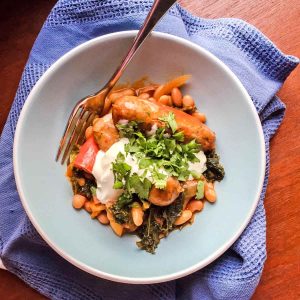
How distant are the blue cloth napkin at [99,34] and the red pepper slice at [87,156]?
0.31 meters

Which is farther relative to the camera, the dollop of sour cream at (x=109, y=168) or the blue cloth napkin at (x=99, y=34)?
the blue cloth napkin at (x=99, y=34)

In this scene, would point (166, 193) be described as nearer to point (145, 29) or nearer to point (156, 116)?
point (156, 116)

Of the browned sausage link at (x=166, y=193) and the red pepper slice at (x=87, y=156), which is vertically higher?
the browned sausage link at (x=166, y=193)

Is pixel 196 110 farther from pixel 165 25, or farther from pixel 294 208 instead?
pixel 294 208

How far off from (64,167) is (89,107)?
26cm

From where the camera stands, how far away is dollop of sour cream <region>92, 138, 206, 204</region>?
186cm

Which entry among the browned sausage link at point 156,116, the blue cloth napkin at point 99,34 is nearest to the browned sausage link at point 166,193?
the browned sausage link at point 156,116

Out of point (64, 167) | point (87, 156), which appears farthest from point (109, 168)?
point (64, 167)

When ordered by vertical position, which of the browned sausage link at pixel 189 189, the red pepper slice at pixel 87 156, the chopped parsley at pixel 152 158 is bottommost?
the red pepper slice at pixel 87 156

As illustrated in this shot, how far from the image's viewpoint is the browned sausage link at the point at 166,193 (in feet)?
5.98

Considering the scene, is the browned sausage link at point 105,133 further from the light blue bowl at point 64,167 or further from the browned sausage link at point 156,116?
the light blue bowl at point 64,167

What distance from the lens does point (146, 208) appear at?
1.89 metres

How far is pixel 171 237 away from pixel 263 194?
40 centimetres

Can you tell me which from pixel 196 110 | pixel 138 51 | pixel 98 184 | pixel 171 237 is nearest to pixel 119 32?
→ pixel 138 51
